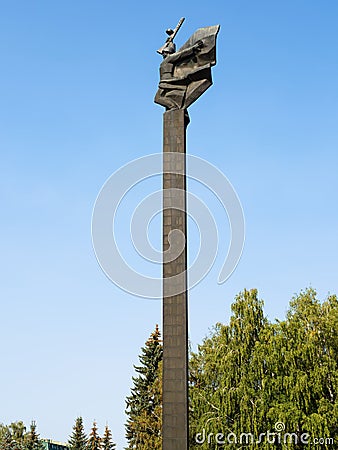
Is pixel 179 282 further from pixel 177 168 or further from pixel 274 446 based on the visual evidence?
pixel 274 446

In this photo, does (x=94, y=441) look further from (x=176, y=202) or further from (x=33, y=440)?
(x=176, y=202)

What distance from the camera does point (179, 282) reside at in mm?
8766

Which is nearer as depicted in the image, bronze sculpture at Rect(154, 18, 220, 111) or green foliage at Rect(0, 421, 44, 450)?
bronze sculpture at Rect(154, 18, 220, 111)

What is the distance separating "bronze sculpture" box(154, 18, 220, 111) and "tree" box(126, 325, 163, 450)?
15264mm

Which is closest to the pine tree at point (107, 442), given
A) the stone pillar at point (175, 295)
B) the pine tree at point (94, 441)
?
the pine tree at point (94, 441)

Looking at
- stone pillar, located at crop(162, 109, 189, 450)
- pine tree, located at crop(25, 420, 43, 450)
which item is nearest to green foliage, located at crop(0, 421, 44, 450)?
pine tree, located at crop(25, 420, 43, 450)

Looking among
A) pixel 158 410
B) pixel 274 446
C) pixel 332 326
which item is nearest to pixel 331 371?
pixel 332 326

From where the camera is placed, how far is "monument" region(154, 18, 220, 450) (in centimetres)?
828

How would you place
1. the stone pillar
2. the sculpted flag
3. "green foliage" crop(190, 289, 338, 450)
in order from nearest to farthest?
the stone pillar → the sculpted flag → "green foliage" crop(190, 289, 338, 450)

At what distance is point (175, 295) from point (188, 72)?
3.57m

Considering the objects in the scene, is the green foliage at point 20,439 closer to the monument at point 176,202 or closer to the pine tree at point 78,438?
the pine tree at point 78,438

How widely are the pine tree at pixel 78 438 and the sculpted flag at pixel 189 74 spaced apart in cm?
2068

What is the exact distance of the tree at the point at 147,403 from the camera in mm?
22328

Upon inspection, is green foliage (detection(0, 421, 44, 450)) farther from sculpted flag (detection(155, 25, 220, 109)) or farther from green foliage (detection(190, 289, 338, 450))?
sculpted flag (detection(155, 25, 220, 109))
